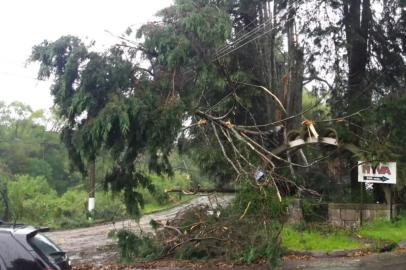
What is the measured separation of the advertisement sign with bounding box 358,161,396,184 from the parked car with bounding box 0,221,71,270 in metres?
13.0

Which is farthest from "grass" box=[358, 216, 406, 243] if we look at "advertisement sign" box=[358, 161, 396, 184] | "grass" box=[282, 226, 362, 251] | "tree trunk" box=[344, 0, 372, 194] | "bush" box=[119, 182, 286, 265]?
"bush" box=[119, 182, 286, 265]

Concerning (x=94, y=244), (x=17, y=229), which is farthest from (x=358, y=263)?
(x=94, y=244)

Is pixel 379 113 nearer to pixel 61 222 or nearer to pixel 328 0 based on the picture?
pixel 328 0

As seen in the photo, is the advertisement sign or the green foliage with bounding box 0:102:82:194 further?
the green foliage with bounding box 0:102:82:194

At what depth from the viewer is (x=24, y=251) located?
17.4 feet

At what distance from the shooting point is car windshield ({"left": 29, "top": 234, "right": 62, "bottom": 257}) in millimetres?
5582

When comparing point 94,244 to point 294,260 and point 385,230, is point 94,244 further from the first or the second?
point 385,230

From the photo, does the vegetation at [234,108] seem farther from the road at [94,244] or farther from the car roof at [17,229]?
the car roof at [17,229]

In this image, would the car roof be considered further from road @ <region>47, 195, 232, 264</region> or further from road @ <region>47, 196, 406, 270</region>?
road @ <region>47, 195, 232, 264</region>

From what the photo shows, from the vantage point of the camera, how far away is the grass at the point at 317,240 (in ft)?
49.3

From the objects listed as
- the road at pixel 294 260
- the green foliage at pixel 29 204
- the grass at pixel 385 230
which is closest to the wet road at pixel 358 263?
the road at pixel 294 260

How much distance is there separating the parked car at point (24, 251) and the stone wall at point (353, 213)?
12.9 meters

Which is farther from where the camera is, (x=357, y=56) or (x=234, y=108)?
(x=357, y=56)

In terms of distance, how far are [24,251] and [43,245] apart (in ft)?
1.51
